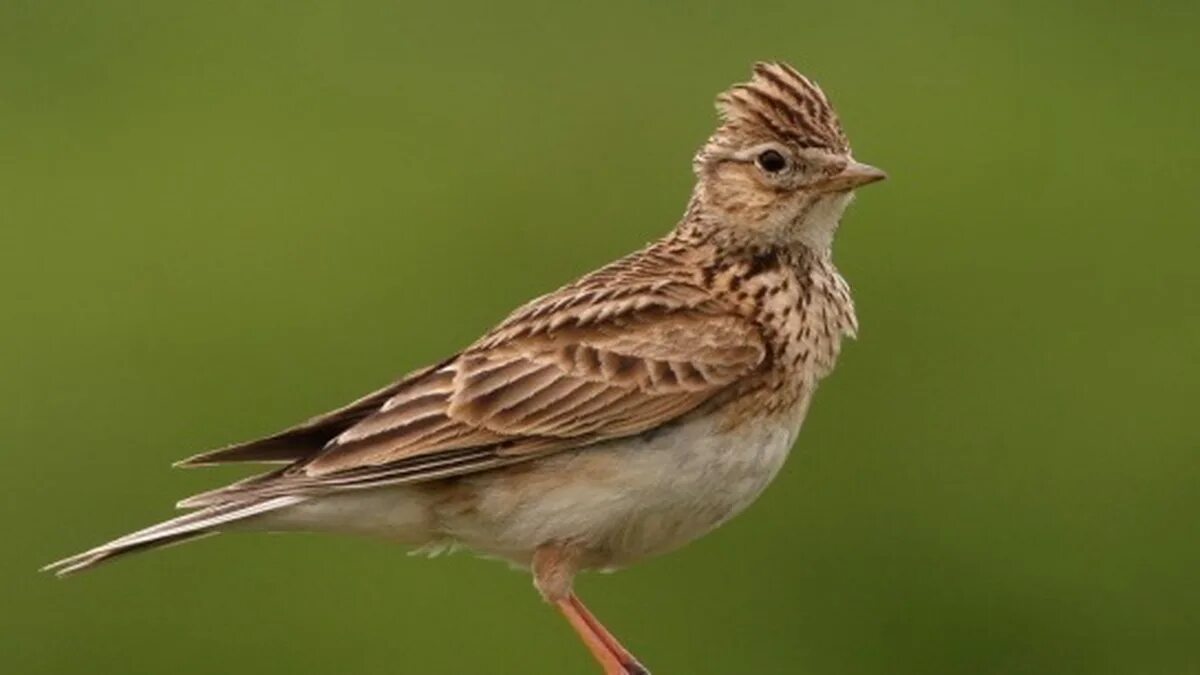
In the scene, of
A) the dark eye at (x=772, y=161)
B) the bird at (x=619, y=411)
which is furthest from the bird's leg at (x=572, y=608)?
the dark eye at (x=772, y=161)

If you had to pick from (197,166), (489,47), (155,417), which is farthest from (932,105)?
(155,417)

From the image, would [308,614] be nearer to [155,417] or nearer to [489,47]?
[155,417]

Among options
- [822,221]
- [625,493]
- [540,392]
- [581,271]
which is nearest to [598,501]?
[625,493]

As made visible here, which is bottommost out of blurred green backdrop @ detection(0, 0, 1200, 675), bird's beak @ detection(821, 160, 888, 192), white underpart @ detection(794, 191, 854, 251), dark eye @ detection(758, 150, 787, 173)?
blurred green backdrop @ detection(0, 0, 1200, 675)

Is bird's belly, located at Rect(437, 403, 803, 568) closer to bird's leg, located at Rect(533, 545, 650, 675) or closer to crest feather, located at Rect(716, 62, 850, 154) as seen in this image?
bird's leg, located at Rect(533, 545, 650, 675)

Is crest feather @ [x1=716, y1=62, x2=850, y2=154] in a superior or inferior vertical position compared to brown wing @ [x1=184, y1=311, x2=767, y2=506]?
superior

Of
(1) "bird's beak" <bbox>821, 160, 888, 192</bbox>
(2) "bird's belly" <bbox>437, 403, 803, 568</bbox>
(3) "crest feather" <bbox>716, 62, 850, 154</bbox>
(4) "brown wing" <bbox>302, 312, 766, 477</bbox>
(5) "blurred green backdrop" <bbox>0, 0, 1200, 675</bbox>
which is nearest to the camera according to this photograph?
(2) "bird's belly" <bbox>437, 403, 803, 568</bbox>

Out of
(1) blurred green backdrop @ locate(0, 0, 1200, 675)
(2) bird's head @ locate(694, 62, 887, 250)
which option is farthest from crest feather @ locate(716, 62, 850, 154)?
(1) blurred green backdrop @ locate(0, 0, 1200, 675)

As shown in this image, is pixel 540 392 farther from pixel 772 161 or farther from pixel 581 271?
pixel 581 271
